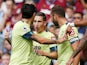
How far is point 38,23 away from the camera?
431 inches

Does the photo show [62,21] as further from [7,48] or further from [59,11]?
[7,48]

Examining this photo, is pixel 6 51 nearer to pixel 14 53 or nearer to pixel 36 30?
pixel 36 30

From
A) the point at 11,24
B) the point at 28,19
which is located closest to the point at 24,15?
the point at 28,19

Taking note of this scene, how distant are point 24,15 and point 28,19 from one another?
0.35ft

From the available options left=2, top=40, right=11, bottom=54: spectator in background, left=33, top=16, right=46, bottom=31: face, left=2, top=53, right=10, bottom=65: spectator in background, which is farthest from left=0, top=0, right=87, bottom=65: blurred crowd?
left=33, top=16, right=46, bottom=31: face

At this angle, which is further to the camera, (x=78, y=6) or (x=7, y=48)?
(x=78, y=6)

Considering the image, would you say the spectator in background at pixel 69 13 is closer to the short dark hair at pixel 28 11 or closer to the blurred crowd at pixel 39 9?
the blurred crowd at pixel 39 9

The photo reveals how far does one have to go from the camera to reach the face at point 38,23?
35.7 feet

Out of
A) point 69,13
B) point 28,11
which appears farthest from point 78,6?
point 28,11

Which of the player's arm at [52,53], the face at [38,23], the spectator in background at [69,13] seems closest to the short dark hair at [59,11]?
the face at [38,23]

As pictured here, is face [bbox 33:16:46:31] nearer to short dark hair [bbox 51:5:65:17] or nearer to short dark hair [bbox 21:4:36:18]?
short dark hair [bbox 51:5:65:17]

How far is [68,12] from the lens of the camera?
15469mm

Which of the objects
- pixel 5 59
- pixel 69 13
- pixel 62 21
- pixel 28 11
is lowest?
pixel 5 59

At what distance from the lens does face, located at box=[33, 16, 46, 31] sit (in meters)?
10.9
